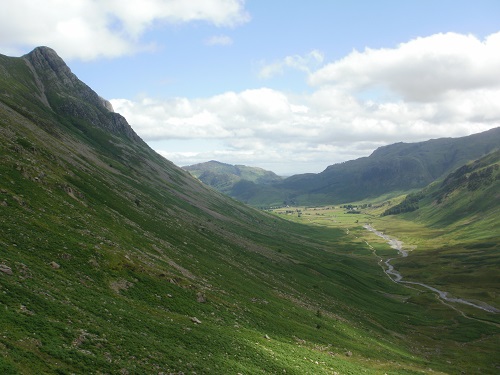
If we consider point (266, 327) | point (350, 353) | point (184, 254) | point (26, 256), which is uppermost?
point (26, 256)

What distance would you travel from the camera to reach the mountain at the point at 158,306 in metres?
27.2

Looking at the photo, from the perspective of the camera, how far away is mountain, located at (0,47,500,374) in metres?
27.2

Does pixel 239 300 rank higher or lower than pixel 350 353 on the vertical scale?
higher

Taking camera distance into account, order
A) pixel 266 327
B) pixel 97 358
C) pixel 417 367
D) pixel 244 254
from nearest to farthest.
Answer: pixel 97 358, pixel 266 327, pixel 417 367, pixel 244 254

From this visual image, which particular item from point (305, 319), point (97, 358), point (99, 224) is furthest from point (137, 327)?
point (305, 319)

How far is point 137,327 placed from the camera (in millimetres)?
32844

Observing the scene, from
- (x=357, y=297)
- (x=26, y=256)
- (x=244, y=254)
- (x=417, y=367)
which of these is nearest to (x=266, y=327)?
(x=417, y=367)

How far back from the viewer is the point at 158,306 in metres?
41.6

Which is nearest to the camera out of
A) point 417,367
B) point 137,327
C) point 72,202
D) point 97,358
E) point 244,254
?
point 97,358

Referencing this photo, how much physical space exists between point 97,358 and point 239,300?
3563 cm

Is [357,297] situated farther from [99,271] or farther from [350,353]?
[99,271]

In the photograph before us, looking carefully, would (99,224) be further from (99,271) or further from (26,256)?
(26,256)

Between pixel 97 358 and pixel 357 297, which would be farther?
pixel 357 297

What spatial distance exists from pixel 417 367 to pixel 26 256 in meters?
63.2
